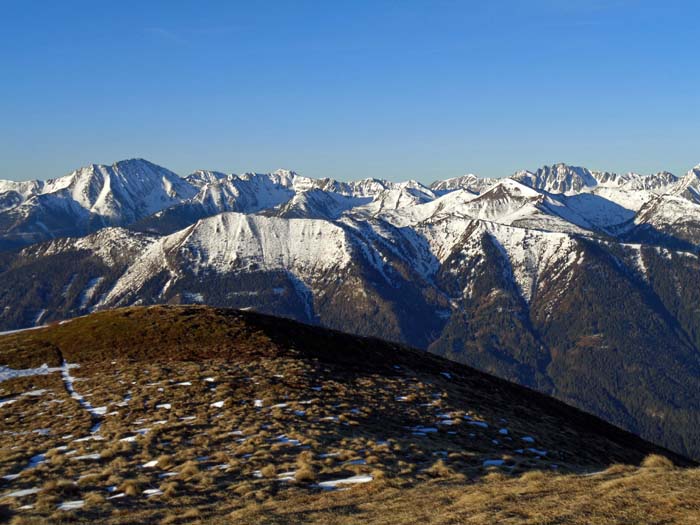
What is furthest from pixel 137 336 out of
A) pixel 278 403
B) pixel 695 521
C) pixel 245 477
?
pixel 695 521

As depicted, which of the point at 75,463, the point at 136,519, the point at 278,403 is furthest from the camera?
the point at 278,403

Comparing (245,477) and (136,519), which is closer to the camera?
(136,519)

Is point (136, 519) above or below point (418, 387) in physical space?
above

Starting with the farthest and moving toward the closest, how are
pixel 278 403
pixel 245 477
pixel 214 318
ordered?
pixel 214 318, pixel 278 403, pixel 245 477

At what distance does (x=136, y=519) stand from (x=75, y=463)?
32.7 feet

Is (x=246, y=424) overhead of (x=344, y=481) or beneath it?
beneath

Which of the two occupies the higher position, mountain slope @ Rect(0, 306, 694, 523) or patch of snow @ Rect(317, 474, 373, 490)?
patch of snow @ Rect(317, 474, 373, 490)

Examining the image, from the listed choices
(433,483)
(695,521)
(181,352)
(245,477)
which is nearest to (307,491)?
(245,477)

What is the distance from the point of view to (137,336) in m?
67.2

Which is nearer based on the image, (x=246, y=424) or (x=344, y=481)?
(x=344, y=481)

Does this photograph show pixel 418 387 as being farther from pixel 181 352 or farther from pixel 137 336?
pixel 137 336

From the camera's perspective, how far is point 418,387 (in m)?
51.7

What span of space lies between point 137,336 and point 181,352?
1014 cm

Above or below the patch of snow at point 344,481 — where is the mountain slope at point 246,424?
below
